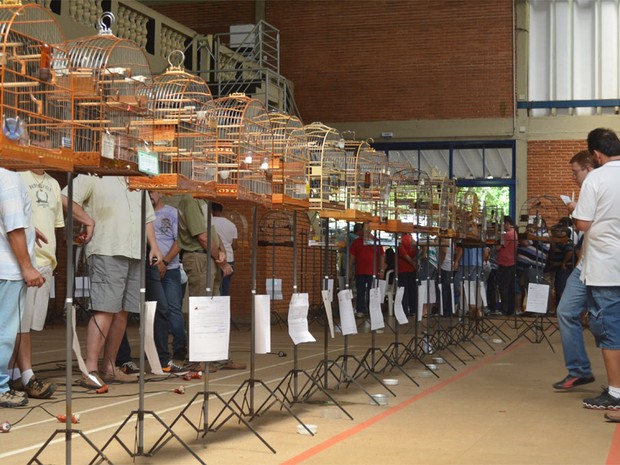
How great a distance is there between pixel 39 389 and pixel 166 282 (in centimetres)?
249

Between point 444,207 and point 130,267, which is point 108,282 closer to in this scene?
point 130,267

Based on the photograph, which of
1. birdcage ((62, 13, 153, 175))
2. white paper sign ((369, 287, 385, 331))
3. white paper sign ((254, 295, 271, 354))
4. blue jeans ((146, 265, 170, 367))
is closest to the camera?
birdcage ((62, 13, 153, 175))

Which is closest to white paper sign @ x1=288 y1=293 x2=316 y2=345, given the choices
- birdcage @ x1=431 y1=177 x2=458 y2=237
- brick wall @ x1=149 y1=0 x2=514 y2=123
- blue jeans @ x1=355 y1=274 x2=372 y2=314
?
birdcage @ x1=431 y1=177 x2=458 y2=237

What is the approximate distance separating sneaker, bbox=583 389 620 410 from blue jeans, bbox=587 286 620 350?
1.26ft

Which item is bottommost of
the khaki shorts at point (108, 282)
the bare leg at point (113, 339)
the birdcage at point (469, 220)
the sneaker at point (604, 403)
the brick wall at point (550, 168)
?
the sneaker at point (604, 403)

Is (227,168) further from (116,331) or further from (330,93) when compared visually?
(330,93)

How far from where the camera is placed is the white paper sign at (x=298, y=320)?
22.2 ft

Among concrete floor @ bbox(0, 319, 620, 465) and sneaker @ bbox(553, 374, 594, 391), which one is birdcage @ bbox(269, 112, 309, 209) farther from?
sneaker @ bbox(553, 374, 594, 391)

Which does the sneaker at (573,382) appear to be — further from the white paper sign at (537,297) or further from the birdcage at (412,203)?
the white paper sign at (537,297)

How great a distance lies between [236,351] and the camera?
1238cm

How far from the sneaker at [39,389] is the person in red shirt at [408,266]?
9064 millimetres

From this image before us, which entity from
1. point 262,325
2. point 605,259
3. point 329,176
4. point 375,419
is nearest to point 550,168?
point 329,176

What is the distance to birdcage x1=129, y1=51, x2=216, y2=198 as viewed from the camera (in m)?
5.39

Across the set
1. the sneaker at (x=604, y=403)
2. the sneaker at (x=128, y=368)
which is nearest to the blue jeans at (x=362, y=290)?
the sneaker at (x=128, y=368)
